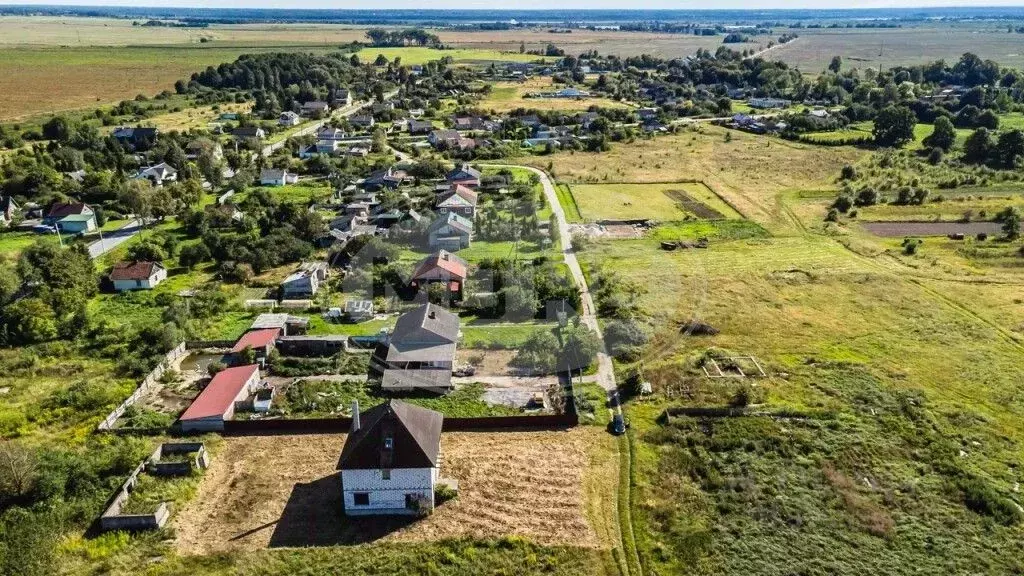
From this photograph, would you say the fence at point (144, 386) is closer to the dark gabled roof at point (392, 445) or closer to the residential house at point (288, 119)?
the dark gabled roof at point (392, 445)

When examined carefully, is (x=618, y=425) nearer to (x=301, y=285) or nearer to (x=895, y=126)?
(x=301, y=285)

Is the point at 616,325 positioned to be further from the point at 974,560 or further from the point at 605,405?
the point at 974,560

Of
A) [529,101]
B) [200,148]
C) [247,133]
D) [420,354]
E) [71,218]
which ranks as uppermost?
[529,101]

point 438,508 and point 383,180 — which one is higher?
point 383,180

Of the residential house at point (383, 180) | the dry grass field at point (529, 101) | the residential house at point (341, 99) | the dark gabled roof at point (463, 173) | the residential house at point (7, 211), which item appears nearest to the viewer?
the residential house at point (7, 211)

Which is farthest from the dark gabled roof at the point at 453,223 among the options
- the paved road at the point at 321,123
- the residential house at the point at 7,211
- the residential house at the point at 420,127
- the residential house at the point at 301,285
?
the residential house at the point at 420,127

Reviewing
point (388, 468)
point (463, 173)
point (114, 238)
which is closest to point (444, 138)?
point (463, 173)

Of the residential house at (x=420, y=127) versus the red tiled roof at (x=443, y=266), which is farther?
the residential house at (x=420, y=127)

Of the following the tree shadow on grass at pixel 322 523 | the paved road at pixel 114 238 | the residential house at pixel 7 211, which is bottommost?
the tree shadow on grass at pixel 322 523
